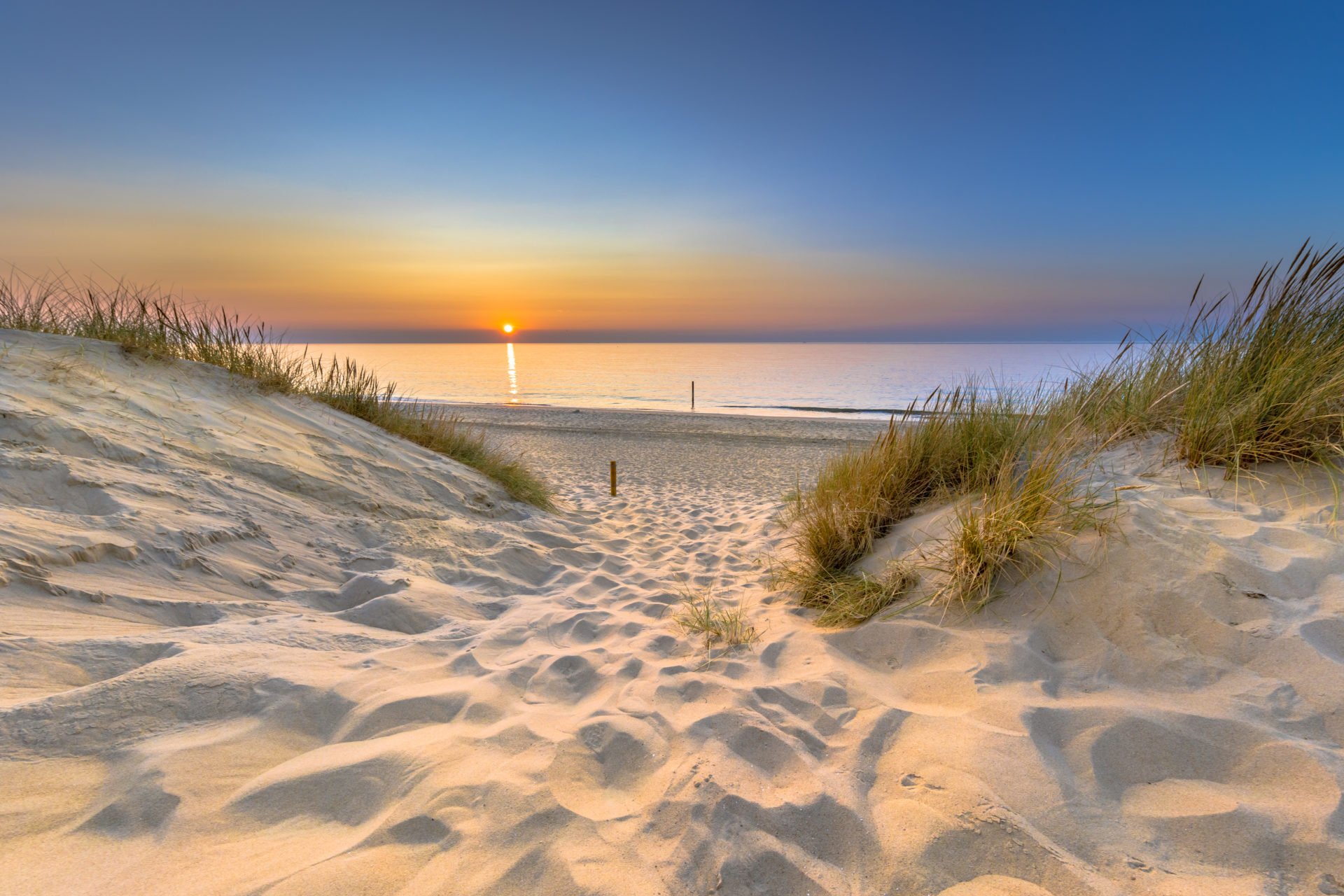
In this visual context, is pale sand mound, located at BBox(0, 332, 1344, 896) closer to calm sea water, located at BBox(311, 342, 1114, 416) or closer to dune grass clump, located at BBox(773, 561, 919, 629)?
dune grass clump, located at BBox(773, 561, 919, 629)

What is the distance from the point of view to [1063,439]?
131 inches

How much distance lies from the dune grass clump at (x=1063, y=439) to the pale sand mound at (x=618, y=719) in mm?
239

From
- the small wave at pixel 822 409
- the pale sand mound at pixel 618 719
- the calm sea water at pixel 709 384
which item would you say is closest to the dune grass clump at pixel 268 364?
the pale sand mound at pixel 618 719

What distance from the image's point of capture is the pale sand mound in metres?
1.47

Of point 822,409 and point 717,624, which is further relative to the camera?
point 822,409

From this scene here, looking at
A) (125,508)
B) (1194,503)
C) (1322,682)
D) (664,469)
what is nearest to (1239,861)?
(1322,682)

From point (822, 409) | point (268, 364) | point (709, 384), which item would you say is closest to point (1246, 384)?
point (268, 364)

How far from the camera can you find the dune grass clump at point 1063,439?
2.97 m

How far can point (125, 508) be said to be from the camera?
302 cm

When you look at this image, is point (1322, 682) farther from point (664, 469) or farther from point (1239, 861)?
point (664, 469)

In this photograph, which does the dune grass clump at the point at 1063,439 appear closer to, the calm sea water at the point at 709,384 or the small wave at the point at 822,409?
the calm sea water at the point at 709,384

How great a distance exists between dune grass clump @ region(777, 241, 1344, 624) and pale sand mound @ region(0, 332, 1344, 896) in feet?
0.78

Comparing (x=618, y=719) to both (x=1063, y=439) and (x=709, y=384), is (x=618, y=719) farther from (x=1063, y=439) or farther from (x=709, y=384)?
(x=709, y=384)

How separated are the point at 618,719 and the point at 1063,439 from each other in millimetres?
2903
